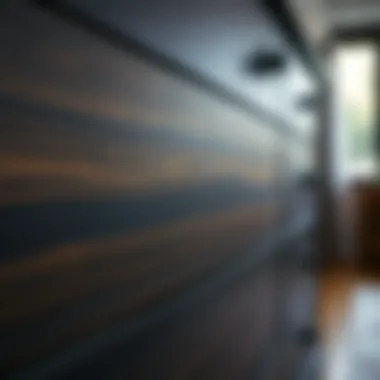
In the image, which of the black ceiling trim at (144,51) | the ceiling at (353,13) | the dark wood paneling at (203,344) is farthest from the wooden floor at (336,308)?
the ceiling at (353,13)

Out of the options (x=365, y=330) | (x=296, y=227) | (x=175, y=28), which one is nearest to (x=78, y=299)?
(x=175, y=28)

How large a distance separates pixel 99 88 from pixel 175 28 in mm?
190

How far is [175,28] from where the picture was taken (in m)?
0.71

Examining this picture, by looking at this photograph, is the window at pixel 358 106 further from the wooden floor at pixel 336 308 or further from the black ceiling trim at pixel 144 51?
the black ceiling trim at pixel 144 51

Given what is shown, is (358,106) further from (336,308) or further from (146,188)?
(146,188)

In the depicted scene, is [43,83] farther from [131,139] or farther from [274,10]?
[274,10]

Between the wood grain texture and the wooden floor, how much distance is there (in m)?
1.86

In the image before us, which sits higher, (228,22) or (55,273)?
(228,22)

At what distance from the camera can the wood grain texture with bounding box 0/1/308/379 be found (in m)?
0.44

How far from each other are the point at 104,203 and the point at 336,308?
11.8ft

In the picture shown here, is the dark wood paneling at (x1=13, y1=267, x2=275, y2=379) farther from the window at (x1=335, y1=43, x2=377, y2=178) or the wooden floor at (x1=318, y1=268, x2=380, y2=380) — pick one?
the window at (x1=335, y1=43, x2=377, y2=178)

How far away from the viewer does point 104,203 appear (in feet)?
1.84

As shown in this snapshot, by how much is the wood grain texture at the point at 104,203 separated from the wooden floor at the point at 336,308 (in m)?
1.86

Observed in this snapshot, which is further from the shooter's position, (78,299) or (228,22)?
(228,22)
